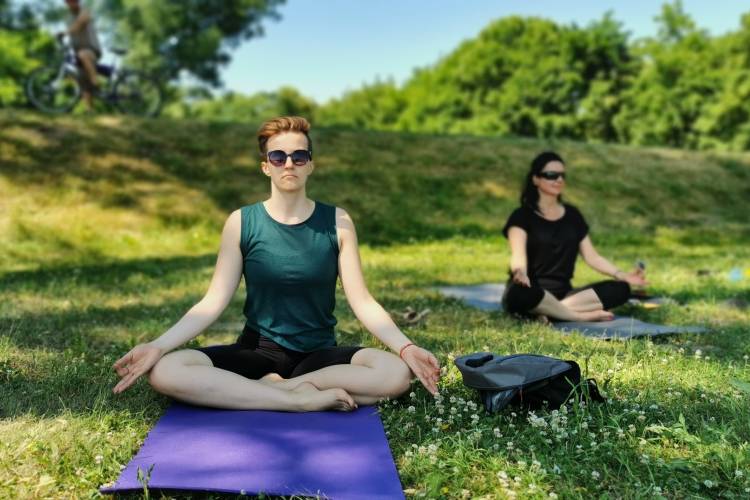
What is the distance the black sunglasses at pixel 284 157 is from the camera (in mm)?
4145

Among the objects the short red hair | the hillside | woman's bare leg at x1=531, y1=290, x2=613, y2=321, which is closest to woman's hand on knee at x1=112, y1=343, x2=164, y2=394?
the short red hair

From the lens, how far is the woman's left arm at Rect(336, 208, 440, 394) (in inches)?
154

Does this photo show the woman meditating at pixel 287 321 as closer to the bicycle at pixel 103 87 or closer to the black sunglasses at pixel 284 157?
the black sunglasses at pixel 284 157

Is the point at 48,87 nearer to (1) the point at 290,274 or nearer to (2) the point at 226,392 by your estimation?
(1) the point at 290,274

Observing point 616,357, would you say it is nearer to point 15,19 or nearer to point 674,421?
point 674,421

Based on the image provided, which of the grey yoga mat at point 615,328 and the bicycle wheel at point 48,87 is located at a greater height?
the bicycle wheel at point 48,87

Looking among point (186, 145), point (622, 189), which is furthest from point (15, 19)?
point (622, 189)

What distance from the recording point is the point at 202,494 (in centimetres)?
297

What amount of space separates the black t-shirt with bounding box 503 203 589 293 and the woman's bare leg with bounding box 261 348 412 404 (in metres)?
3.08

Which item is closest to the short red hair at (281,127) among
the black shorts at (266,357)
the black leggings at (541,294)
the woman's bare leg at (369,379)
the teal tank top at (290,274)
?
the teal tank top at (290,274)

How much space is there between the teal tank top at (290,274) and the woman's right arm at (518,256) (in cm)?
250

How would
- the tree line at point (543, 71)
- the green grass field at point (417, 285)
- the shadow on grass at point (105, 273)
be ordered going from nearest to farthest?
1. the green grass field at point (417, 285)
2. the shadow on grass at point (105, 273)
3. the tree line at point (543, 71)

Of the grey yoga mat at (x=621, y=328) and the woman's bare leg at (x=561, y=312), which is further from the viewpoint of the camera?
the woman's bare leg at (x=561, y=312)

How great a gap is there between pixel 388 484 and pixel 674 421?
1.64 metres
